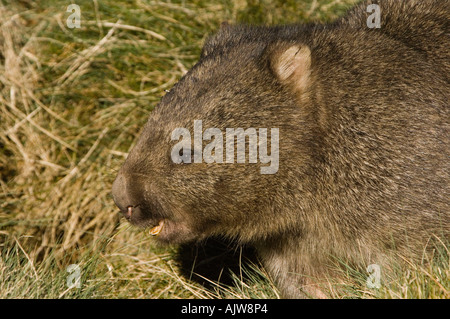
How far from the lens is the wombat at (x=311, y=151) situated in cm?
435

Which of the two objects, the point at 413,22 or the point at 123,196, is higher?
the point at 413,22

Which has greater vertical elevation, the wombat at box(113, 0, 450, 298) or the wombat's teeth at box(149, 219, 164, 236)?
the wombat at box(113, 0, 450, 298)

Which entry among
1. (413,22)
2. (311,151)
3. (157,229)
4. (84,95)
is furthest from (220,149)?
(84,95)

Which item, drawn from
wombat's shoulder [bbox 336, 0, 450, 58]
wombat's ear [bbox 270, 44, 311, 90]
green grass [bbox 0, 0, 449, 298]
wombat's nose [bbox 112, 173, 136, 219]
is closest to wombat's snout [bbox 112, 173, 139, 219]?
wombat's nose [bbox 112, 173, 136, 219]

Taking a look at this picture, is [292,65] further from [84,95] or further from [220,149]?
[84,95]

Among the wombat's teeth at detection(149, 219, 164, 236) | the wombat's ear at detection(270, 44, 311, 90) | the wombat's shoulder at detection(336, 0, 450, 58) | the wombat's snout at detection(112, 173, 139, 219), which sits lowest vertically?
the wombat's teeth at detection(149, 219, 164, 236)

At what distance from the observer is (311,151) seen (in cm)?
447

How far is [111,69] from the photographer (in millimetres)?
7227

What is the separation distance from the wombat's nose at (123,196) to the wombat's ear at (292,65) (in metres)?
1.25

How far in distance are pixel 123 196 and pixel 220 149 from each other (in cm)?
70

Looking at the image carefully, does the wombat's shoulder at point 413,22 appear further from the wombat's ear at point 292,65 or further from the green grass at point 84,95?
the green grass at point 84,95

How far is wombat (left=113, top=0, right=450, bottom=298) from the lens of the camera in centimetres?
435

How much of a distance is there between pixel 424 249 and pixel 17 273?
287 cm

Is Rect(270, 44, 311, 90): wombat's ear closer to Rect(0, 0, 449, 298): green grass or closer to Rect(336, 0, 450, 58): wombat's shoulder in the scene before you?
Rect(336, 0, 450, 58): wombat's shoulder
